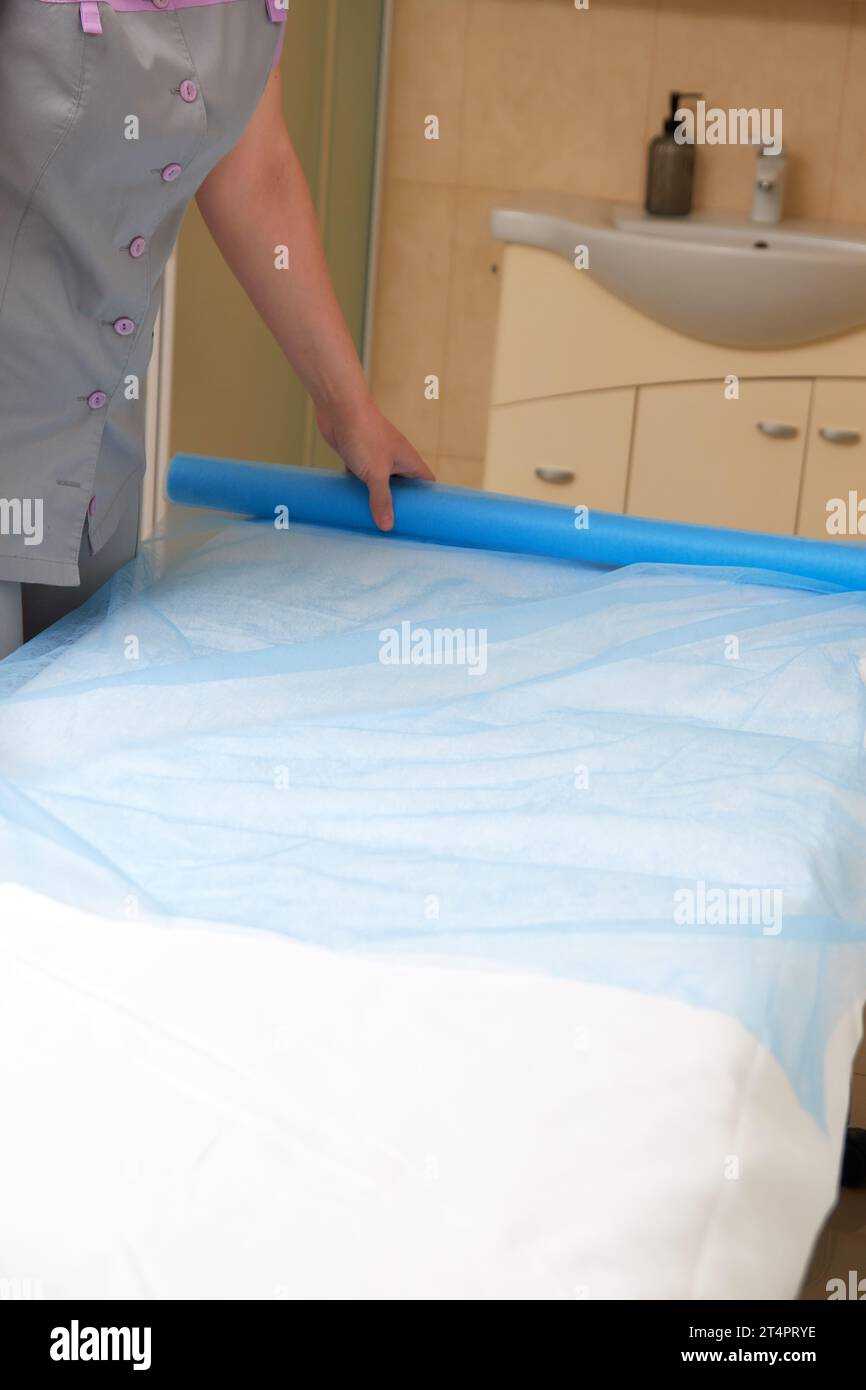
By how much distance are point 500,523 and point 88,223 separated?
1.82 ft

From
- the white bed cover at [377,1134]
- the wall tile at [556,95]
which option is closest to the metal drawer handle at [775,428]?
the wall tile at [556,95]

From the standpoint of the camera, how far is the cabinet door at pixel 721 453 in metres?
2.63

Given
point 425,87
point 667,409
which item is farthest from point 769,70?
point 667,409

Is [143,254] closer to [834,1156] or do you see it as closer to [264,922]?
[264,922]

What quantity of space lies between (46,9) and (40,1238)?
0.78m

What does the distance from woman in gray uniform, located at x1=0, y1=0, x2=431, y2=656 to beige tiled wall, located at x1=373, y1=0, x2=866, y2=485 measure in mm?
1778

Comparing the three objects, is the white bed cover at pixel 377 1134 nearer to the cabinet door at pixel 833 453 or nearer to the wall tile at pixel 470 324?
the cabinet door at pixel 833 453

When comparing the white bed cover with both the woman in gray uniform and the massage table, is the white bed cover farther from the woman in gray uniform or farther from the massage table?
the woman in gray uniform

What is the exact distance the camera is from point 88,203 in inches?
41.9

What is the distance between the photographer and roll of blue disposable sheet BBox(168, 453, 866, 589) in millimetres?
1430

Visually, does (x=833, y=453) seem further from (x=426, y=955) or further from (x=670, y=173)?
A: (x=426, y=955)

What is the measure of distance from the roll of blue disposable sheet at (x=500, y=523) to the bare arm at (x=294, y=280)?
0.10 feet

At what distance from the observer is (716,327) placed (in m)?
2.55
